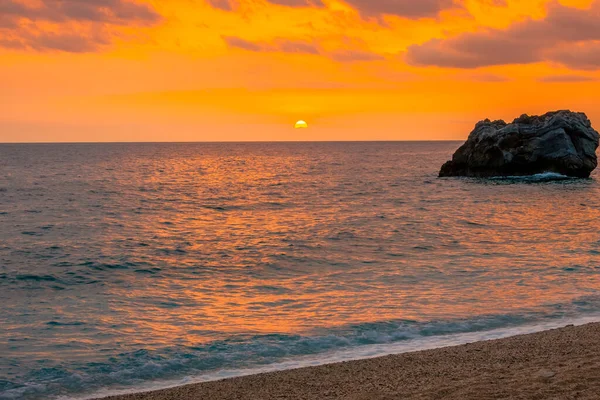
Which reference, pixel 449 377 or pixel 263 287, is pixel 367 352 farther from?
pixel 263 287

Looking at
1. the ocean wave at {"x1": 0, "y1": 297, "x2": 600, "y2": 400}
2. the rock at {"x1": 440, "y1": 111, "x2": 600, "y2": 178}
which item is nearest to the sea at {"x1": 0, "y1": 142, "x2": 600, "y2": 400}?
the ocean wave at {"x1": 0, "y1": 297, "x2": 600, "y2": 400}

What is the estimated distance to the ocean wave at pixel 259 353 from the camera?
12.0 metres

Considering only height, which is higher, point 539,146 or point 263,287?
point 539,146

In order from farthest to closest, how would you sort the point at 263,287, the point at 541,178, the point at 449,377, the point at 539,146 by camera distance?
the point at 541,178, the point at 539,146, the point at 263,287, the point at 449,377

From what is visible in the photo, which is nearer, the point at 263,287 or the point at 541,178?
the point at 263,287

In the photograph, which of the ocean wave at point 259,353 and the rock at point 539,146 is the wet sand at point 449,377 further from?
the rock at point 539,146

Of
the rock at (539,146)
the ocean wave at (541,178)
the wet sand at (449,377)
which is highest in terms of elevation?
the rock at (539,146)

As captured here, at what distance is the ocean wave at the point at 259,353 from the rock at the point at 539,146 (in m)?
54.6

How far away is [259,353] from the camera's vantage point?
44.1 feet

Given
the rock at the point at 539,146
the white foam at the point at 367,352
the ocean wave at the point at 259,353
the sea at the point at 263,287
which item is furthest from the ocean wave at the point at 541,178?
the white foam at the point at 367,352

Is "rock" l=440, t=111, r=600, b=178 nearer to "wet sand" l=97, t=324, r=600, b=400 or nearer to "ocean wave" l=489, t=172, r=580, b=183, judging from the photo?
"ocean wave" l=489, t=172, r=580, b=183

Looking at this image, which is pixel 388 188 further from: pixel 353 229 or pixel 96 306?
pixel 96 306

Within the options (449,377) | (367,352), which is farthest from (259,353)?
(449,377)

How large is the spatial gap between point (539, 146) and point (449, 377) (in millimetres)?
61599
